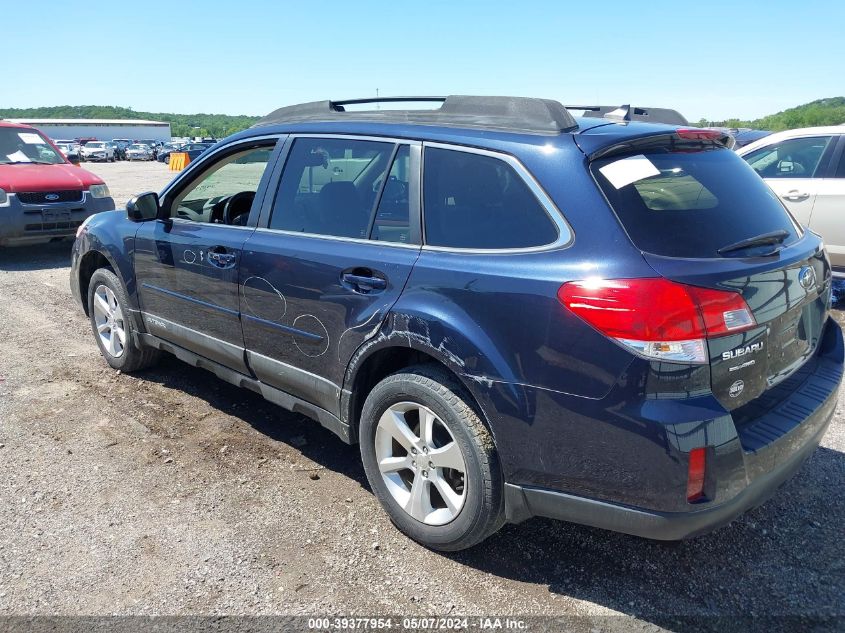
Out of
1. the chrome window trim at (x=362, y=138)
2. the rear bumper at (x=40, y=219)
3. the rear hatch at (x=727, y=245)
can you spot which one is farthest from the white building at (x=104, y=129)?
the rear hatch at (x=727, y=245)

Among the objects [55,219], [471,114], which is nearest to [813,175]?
[471,114]

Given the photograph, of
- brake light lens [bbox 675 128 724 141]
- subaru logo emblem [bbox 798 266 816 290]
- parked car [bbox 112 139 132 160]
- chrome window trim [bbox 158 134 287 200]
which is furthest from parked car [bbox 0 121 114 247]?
parked car [bbox 112 139 132 160]

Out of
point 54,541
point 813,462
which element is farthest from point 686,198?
point 54,541

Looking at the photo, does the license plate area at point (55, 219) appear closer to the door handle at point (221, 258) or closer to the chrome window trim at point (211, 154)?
the chrome window trim at point (211, 154)

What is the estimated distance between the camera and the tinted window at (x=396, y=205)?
9.87 feet

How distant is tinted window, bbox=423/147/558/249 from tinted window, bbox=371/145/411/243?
107mm

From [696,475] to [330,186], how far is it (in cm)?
220

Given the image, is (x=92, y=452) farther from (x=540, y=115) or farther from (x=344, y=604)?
(x=540, y=115)

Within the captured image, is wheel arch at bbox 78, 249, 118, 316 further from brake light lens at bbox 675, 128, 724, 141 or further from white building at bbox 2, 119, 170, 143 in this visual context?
white building at bbox 2, 119, 170, 143

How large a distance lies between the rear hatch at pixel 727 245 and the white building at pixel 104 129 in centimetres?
10334

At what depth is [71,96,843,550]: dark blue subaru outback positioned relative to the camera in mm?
2279

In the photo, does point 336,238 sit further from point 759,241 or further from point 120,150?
point 120,150

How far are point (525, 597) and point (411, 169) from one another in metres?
1.86

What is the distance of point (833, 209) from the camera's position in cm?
661
